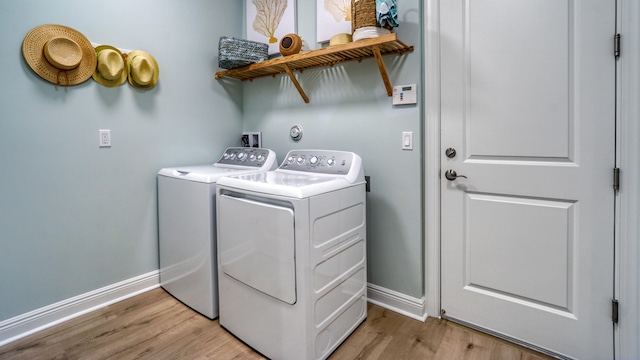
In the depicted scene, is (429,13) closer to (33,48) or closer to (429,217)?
(429,217)

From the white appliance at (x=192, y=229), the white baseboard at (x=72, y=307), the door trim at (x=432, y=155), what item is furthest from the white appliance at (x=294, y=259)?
the white baseboard at (x=72, y=307)

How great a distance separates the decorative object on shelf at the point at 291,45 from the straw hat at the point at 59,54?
1.15 meters

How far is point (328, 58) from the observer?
199cm

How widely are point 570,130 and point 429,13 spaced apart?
929 millimetres

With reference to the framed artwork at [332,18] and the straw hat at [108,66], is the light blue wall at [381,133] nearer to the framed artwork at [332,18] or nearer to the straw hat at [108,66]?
the framed artwork at [332,18]

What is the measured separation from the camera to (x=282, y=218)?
1.40 metres

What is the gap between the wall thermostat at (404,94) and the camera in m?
1.78

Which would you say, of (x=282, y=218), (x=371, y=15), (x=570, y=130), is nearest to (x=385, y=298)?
(x=282, y=218)

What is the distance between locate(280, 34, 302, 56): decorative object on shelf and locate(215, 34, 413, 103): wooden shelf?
39 millimetres

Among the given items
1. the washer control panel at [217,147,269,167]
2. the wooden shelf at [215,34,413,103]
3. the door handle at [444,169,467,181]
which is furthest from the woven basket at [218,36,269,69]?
the door handle at [444,169,467,181]

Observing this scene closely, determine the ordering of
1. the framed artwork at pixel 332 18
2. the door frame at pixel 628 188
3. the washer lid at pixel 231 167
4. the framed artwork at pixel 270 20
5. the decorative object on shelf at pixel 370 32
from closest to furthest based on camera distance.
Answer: the door frame at pixel 628 188 → the decorative object on shelf at pixel 370 32 → the washer lid at pixel 231 167 → the framed artwork at pixel 332 18 → the framed artwork at pixel 270 20

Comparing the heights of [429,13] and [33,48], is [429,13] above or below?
above

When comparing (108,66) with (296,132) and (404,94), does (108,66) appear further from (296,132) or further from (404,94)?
(404,94)

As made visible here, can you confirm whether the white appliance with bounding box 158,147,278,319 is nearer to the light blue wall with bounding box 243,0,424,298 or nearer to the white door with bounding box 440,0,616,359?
the light blue wall with bounding box 243,0,424,298
